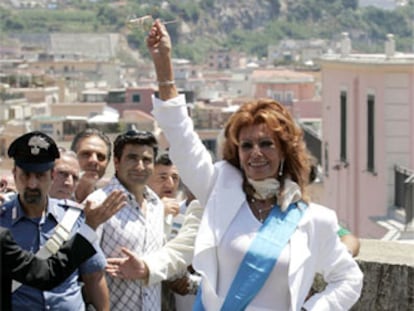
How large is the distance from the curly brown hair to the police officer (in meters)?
0.56

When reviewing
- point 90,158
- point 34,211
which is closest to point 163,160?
point 90,158

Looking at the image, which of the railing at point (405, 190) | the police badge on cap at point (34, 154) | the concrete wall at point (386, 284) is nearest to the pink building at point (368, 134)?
the railing at point (405, 190)

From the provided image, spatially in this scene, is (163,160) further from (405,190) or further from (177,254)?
(405,190)

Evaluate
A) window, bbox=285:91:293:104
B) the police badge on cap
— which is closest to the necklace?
the police badge on cap

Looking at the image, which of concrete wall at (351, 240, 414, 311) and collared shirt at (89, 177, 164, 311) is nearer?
collared shirt at (89, 177, 164, 311)

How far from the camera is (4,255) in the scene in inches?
147

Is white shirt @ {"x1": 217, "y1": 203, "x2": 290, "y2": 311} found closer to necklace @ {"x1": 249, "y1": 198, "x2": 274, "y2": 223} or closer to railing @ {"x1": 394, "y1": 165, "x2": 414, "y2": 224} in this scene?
necklace @ {"x1": 249, "y1": 198, "x2": 274, "y2": 223}

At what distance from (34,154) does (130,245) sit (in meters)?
0.68

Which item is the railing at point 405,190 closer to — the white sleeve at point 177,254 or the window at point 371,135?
the window at point 371,135

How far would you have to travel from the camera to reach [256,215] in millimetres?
3961

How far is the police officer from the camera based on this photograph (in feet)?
13.4

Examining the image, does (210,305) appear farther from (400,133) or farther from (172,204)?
(400,133)

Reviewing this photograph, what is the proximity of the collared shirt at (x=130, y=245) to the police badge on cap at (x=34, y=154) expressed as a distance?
1.80 feet

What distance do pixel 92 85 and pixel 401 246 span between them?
109 m
